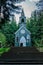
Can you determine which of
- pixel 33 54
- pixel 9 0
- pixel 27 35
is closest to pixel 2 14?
pixel 9 0

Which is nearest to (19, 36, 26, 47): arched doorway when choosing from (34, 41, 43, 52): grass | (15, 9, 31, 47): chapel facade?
(15, 9, 31, 47): chapel facade

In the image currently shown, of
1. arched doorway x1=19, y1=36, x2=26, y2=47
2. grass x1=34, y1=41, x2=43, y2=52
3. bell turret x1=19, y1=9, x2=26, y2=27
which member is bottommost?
grass x1=34, y1=41, x2=43, y2=52

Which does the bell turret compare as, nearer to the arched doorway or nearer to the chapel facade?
the chapel facade

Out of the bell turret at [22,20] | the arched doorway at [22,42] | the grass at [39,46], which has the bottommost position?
the grass at [39,46]

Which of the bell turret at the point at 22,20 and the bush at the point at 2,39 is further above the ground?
the bell turret at the point at 22,20

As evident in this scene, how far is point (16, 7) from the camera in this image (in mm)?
2551

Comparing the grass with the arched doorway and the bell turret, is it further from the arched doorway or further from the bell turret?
the bell turret

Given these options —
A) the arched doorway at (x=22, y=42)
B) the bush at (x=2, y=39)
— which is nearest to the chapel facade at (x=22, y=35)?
the arched doorway at (x=22, y=42)

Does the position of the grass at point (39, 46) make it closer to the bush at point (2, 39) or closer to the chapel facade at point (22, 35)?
the chapel facade at point (22, 35)

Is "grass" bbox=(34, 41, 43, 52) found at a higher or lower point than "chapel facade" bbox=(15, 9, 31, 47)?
lower

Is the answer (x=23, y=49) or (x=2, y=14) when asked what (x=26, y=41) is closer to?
(x=23, y=49)

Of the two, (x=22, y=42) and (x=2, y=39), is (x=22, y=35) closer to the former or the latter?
(x=22, y=42)

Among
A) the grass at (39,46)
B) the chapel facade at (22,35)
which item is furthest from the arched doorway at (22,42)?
the grass at (39,46)

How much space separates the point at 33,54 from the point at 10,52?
7.9 inches
